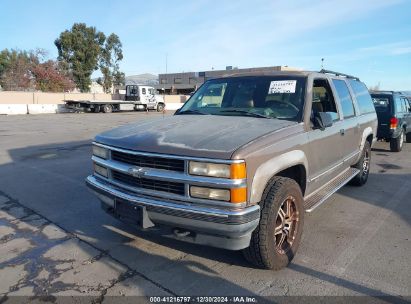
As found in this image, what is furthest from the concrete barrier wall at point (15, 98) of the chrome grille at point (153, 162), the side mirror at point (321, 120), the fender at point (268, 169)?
the fender at point (268, 169)

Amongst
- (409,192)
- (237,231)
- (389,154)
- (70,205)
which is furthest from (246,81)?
(389,154)

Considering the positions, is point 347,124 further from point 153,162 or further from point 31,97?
point 31,97

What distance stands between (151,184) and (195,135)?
615 millimetres

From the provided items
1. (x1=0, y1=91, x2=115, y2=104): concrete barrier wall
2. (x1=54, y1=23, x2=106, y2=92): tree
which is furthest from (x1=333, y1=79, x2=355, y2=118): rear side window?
(x1=54, y1=23, x2=106, y2=92): tree

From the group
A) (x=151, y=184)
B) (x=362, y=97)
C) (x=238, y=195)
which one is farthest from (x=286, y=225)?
(x=362, y=97)

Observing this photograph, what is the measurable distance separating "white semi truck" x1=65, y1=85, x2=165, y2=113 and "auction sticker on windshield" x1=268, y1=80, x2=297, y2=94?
30161mm

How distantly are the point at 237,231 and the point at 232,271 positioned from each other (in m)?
0.73

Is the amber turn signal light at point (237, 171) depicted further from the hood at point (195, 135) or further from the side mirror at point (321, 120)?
the side mirror at point (321, 120)

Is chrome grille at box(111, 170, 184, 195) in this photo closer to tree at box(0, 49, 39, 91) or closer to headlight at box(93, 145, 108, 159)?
headlight at box(93, 145, 108, 159)

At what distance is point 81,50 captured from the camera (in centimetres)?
5331

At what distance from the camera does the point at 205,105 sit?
496 centimetres

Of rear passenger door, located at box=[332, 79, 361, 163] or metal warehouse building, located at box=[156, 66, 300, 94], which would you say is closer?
rear passenger door, located at box=[332, 79, 361, 163]

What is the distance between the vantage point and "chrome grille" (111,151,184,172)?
3.18 m

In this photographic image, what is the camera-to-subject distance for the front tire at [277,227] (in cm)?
329
